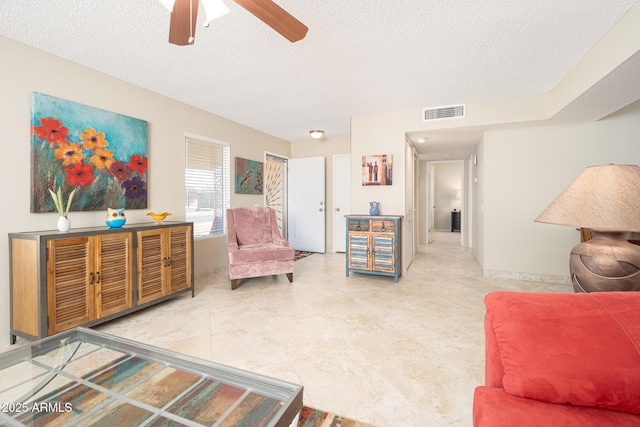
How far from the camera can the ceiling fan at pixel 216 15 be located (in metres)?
Result: 1.46

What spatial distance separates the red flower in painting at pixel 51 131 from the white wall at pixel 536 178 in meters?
4.82

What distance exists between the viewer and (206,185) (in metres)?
4.16

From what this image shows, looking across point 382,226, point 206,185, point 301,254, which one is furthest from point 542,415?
point 301,254

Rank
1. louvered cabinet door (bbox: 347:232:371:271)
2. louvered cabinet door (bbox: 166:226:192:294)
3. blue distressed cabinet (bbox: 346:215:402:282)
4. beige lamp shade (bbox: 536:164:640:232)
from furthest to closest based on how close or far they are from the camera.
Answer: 1. louvered cabinet door (bbox: 347:232:371:271)
2. blue distressed cabinet (bbox: 346:215:402:282)
3. louvered cabinet door (bbox: 166:226:192:294)
4. beige lamp shade (bbox: 536:164:640:232)

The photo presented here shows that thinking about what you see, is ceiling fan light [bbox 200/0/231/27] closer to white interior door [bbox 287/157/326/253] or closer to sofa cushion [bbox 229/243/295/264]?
sofa cushion [bbox 229/243/295/264]

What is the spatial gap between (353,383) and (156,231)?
2.33 metres

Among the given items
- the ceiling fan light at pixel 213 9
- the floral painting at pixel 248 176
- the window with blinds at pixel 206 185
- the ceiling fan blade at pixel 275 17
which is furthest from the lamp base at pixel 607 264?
→ the floral painting at pixel 248 176

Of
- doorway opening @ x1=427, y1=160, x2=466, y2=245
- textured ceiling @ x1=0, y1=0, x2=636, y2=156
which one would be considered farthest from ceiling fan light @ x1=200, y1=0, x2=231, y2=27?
doorway opening @ x1=427, y1=160, x2=466, y2=245

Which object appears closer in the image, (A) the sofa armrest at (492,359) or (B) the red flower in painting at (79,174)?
(A) the sofa armrest at (492,359)

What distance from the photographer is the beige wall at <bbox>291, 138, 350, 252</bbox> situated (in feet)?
19.2

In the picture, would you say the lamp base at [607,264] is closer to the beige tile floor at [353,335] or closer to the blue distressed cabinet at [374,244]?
the beige tile floor at [353,335]

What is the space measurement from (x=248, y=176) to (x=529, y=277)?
4.41 metres

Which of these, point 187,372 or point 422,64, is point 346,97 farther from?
point 187,372

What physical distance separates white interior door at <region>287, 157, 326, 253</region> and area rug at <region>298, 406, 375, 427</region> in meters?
4.48
